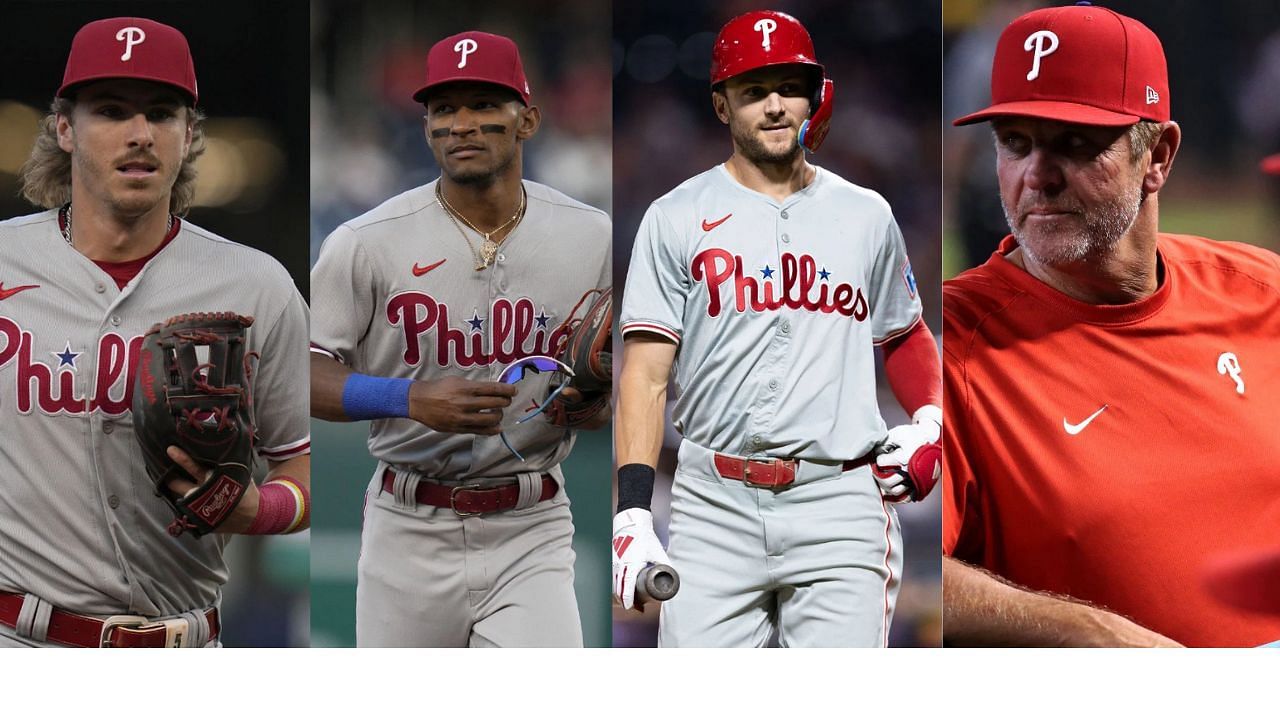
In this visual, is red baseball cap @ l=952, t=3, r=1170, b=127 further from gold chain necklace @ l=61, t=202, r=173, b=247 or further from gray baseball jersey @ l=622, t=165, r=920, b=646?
gold chain necklace @ l=61, t=202, r=173, b=247

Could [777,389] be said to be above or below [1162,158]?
below

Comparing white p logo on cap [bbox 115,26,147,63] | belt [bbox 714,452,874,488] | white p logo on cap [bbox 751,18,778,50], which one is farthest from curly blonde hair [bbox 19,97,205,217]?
belt [bbox 714,452,874,488]

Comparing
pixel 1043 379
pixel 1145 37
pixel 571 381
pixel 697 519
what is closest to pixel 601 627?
pixel 697 519

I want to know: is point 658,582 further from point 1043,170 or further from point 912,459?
point 1043,170

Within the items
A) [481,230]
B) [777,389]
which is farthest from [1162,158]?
[481,230]
